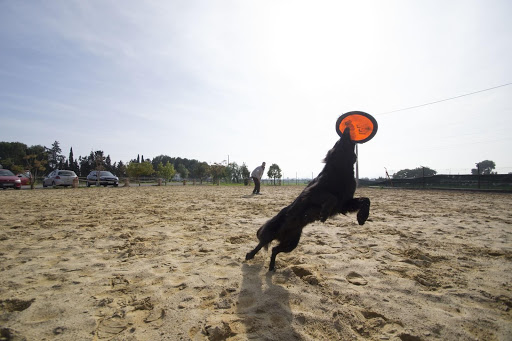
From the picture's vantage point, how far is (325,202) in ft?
8.66

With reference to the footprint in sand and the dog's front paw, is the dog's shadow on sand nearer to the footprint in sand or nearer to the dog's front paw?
the footprint in sand

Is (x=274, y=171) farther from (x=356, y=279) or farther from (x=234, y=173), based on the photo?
(x=356, y=279)

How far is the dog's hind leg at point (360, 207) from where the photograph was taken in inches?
110

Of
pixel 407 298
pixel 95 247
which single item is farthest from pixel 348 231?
pixel 95 247

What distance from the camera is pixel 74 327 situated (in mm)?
1843

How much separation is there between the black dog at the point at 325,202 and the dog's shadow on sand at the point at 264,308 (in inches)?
16.1

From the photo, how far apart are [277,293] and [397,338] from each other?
106cm

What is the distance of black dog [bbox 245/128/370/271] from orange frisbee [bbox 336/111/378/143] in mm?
197

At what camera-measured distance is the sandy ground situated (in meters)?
1.86

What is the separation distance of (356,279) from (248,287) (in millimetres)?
1229

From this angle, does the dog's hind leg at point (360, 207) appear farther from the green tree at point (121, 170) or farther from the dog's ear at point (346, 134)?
the green tree at point (121, 170)

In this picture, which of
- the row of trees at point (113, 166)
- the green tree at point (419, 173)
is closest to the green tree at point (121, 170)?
the row of trees at point (113, 166)

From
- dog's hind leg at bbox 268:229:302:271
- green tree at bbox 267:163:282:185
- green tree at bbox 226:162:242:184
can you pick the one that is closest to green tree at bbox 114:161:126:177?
green tree at bbox 226:162:242:184

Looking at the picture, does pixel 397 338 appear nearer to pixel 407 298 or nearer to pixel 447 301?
pixel 407 298
